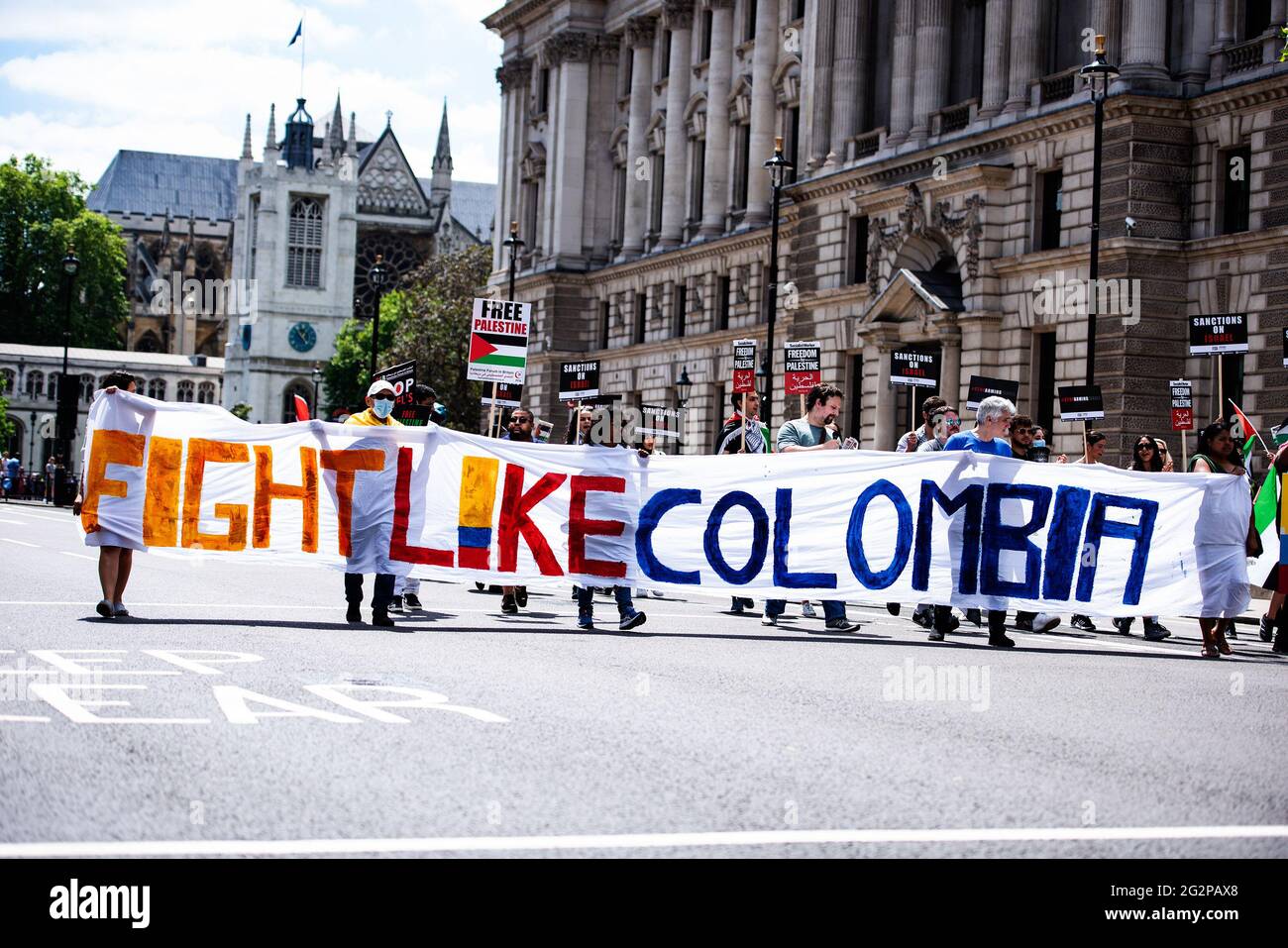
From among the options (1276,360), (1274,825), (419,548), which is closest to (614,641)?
(419,548)

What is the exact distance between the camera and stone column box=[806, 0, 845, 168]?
50.2 meters

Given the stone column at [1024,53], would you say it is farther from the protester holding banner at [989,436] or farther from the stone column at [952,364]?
the protester holding banner at [989,436]

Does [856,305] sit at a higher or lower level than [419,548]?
higher

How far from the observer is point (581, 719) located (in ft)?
29.5

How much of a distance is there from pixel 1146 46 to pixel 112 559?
28.1 meters

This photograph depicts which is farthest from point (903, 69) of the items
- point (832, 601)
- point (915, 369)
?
point (832, 601)

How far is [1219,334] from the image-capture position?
25.3 metres

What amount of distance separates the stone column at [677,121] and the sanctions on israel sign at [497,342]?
34658 millimetres

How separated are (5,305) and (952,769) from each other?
415 ft

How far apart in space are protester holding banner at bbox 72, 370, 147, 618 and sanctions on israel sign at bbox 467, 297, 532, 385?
44.3 ft

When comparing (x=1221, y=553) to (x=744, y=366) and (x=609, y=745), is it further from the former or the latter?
(x=744, y=366)

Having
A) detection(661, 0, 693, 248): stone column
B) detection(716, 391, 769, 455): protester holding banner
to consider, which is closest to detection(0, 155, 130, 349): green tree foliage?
detection(661, 0, 693, 248): stone column

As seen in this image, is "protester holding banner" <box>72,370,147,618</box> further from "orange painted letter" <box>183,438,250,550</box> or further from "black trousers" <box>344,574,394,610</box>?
"black trousers" <box>344,574,394,610</box>
